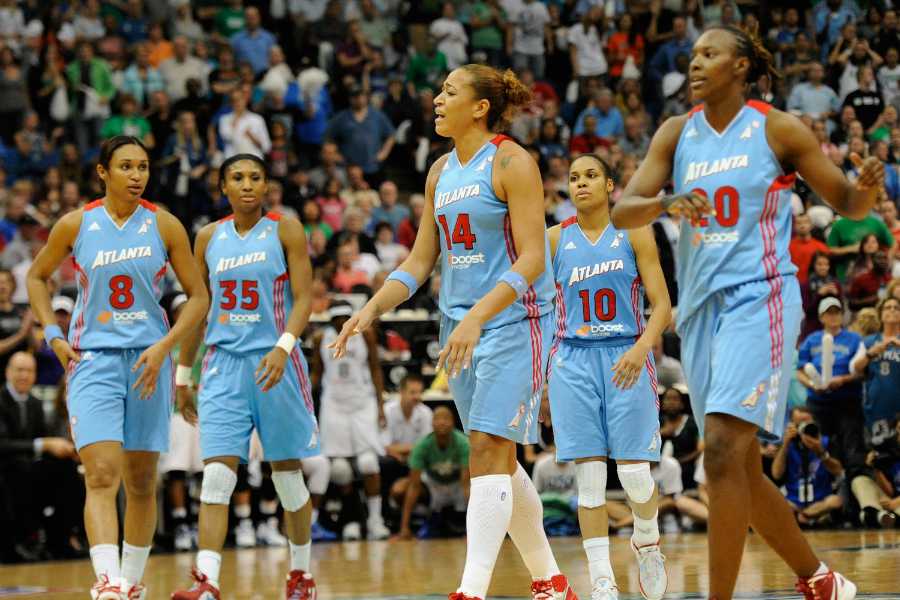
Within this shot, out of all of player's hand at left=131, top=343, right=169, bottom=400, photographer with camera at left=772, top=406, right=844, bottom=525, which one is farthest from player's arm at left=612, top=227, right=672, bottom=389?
photographer with camera at left=772, top=406, right=844, bottom=525

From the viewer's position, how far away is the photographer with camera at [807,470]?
14.1m

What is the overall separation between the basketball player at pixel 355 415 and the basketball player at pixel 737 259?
879cm

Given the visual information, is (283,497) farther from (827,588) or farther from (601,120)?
(601,120)

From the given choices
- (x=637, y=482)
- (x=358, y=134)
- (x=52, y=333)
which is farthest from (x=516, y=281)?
(x=358, y=134)

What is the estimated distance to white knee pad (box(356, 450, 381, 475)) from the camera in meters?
14.8

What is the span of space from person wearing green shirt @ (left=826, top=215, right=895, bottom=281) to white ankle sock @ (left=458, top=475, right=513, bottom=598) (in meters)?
11.6

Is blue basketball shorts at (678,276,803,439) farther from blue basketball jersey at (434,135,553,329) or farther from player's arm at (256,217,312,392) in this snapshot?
player's arm at (256,217,312,392)

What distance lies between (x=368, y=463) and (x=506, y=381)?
8487 mm

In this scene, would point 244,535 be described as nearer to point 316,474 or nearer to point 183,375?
point 316,474

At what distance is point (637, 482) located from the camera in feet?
25.8

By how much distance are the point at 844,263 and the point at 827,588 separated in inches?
460

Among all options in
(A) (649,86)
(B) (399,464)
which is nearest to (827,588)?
(B) (399,464)

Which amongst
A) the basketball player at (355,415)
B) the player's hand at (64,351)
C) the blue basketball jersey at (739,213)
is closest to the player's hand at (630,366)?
the blue basketball jersey at (739,213)

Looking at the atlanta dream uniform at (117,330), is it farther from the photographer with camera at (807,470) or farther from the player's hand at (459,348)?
the photographer with camera at (807,470)
